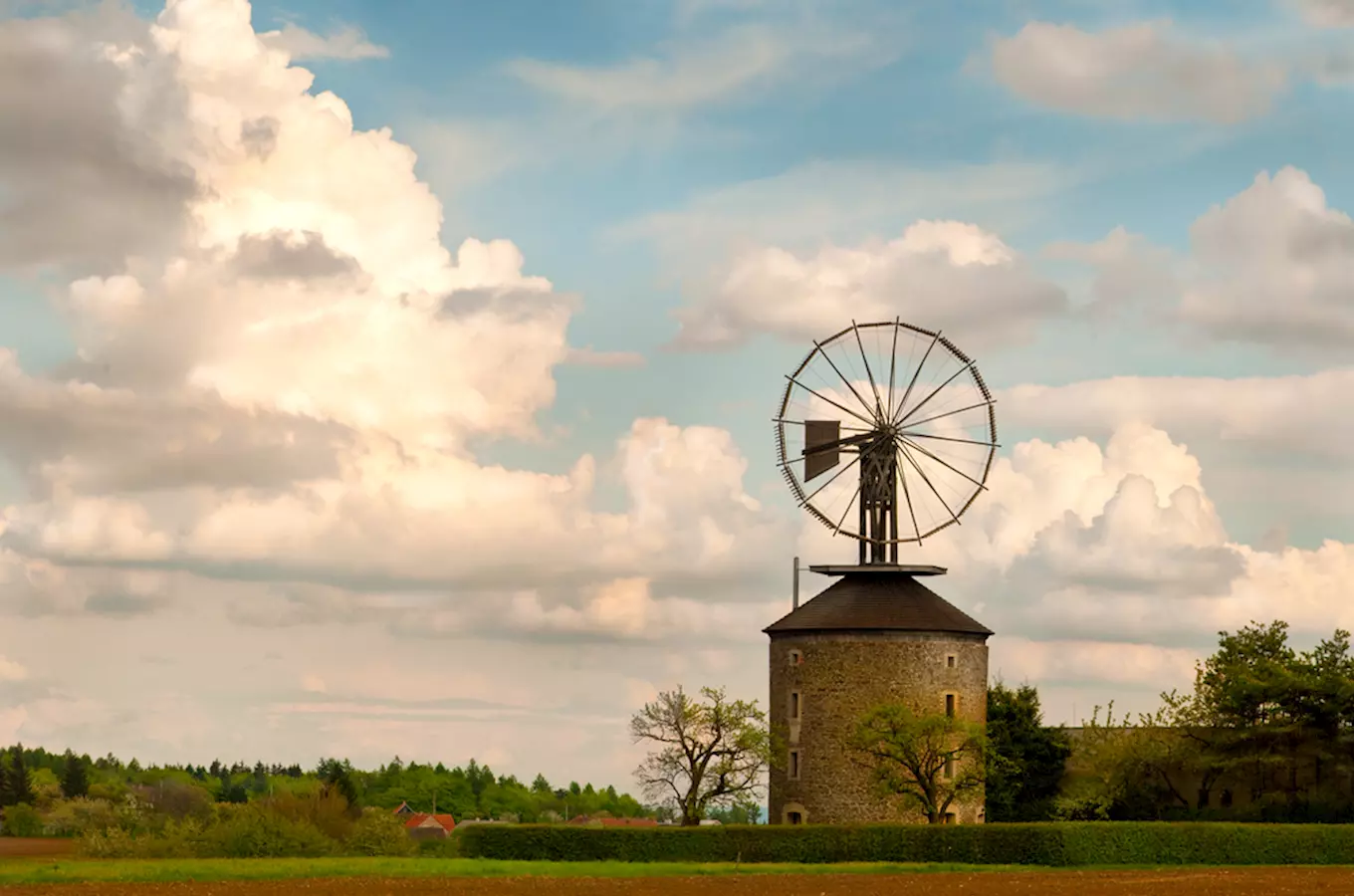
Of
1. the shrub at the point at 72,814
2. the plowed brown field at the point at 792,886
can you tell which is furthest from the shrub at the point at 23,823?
the plowed brown field at the point at 792,886

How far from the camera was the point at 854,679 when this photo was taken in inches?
2808

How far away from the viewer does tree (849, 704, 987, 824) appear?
68188 mm

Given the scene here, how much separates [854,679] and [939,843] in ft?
38.2

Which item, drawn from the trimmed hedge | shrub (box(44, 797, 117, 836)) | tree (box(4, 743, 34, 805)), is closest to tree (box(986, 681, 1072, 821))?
the trimmed hedge

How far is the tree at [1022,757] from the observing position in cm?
7438

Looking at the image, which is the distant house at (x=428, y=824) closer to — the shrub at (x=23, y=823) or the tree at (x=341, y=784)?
the tree at (x=341, y=784)

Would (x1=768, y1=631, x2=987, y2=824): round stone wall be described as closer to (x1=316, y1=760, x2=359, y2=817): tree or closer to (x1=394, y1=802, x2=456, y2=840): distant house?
(x1=316, y1=760, x2=359, y2=817): tree

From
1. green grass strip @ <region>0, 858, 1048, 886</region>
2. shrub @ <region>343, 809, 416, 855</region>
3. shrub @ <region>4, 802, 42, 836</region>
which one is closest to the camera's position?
green grass strip @ <region>0, 858, 1048, 886</region>

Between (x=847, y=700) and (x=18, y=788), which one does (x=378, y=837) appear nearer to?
(x=847, y=700)

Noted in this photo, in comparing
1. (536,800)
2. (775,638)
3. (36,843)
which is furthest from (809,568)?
(536,800)

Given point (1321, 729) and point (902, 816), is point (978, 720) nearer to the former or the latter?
point (902, 816)

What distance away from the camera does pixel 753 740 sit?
70.4 m

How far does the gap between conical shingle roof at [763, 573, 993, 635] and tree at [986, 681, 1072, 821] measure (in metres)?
4.16

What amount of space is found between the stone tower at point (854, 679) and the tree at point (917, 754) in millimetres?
1007
